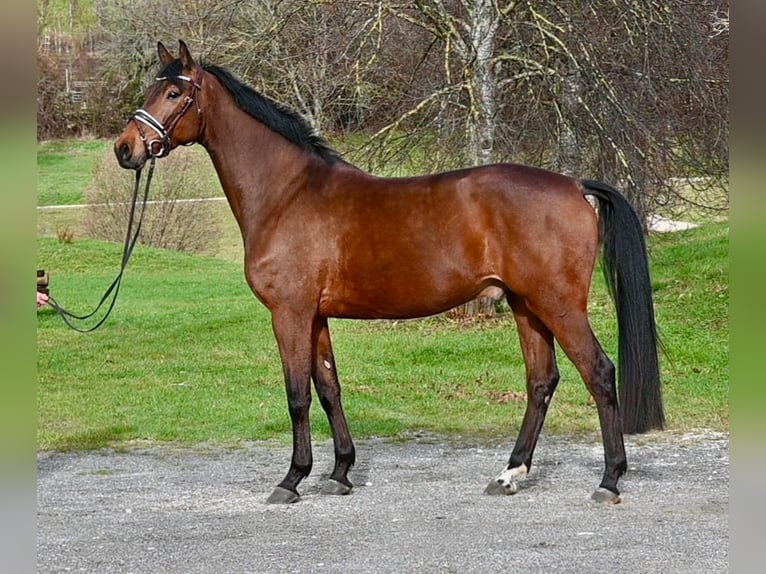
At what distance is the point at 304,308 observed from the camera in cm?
557

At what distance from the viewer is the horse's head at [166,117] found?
17.9ft

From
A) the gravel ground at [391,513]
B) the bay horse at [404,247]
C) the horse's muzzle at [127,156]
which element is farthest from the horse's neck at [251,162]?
the gravel ground at [391,513]

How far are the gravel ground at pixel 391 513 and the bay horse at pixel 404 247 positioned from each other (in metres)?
0.29

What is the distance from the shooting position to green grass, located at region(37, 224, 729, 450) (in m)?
7.77

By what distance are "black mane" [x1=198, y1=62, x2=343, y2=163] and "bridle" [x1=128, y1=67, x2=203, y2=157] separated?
0.77ft

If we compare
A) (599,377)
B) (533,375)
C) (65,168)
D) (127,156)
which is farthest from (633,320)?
(65,168)

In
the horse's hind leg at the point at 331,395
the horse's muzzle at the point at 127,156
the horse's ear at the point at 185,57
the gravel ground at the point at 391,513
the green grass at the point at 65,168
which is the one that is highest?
the green grass at the point at 65,168

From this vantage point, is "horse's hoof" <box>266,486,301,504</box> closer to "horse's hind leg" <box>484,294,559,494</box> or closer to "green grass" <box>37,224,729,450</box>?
"horse's hind leg" <box>484,294,559,494</box>

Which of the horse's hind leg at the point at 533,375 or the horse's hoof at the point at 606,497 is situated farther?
the horse's hind leg at the point at 533,375

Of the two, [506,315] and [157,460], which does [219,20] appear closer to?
[506,315]

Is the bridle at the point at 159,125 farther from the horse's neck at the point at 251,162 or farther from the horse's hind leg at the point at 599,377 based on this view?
the horse's hind leg at the point at 599,377

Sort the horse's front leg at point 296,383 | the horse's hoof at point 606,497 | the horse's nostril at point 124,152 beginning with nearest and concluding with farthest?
the horse's hoof at point 606,497 < the horse's nostril at point 124,152 < the horse's front leg at point 296,383

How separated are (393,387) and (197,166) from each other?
27.5 feet

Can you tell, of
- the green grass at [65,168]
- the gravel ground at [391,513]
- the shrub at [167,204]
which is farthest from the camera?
the green grass at [65,168]
